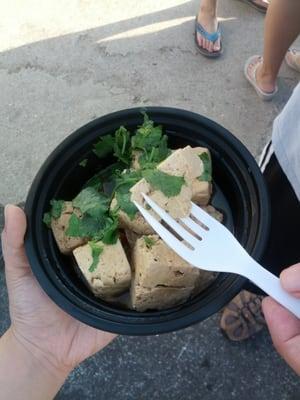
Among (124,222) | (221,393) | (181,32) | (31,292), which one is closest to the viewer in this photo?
(124,222)

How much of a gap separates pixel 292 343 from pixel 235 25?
1.70 meters

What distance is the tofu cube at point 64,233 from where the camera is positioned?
3.17 feet

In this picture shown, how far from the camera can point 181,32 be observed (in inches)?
84.4

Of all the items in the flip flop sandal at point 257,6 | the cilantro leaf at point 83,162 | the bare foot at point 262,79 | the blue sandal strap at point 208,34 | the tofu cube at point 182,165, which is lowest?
the bare foot at point 262,79

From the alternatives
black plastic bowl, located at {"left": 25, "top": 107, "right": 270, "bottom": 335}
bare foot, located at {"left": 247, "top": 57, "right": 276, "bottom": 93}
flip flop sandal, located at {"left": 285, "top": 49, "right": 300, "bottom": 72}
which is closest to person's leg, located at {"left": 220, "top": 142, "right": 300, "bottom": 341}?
black plastic bowl, located at {"left": 25, "top": 107, "right": 270, "bottom": 335}

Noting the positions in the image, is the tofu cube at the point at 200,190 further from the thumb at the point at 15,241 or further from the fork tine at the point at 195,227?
the thumb at the point at 15,241

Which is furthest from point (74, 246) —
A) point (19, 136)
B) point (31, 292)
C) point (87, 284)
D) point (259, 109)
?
point (259, 109)

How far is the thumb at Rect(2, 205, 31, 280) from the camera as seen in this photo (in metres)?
0.94

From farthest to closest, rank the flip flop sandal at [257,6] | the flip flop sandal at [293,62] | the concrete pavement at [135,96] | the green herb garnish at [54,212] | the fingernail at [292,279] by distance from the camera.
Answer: the flip flop sandal at [257,6] → the flip flop sandal at [293,62] → the concrete pavement at [135,96] → the green herb garnish at [54,212] → the fingernail at [292,279]

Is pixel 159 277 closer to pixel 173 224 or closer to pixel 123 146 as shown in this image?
pixel 173 224

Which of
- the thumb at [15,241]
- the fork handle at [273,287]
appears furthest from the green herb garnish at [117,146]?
the fork handle at [273,287]

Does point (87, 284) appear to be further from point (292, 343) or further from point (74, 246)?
point (292, 343)

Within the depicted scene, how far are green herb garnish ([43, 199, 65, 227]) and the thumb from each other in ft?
0.15

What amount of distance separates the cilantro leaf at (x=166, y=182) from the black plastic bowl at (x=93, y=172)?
0.14 m
